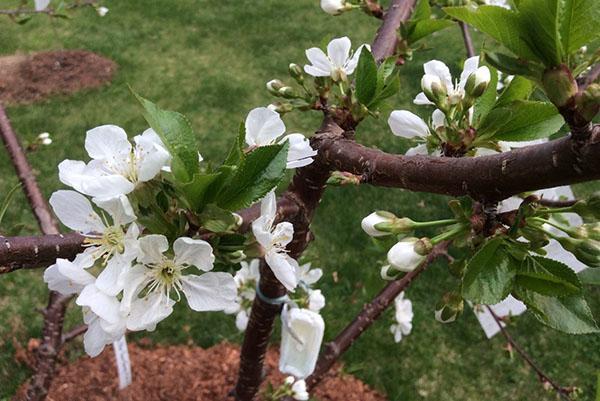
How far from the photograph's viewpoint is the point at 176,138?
2.31 feet

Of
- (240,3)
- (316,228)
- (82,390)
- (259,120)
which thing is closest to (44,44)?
(240,3)

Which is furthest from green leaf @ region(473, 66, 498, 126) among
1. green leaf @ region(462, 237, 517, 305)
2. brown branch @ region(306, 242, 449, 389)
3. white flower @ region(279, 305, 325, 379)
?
brown branch @ region(306, 242, 449, 389)

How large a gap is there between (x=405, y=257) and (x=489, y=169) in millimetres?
184

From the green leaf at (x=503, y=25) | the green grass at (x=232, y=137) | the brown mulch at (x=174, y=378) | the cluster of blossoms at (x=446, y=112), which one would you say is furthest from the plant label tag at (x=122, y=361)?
the green leaf at (x=503, y=25)

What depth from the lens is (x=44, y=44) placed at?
5.06m

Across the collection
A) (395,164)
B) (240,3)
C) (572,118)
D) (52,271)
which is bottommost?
(240,3)

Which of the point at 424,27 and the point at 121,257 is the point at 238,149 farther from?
the point at 424,27

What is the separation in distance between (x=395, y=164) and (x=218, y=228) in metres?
0.23

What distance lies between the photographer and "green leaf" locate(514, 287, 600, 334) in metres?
0.69

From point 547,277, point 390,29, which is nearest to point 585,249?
point 547,277

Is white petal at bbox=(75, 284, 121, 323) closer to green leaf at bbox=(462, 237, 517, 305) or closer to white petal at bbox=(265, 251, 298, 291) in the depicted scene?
white petal at bbox=(265, 251, 298, 291)

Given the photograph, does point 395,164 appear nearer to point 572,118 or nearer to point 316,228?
point 572,118

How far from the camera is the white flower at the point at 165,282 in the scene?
70 cm

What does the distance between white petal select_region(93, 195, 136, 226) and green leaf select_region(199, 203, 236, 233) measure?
0.08 meters
